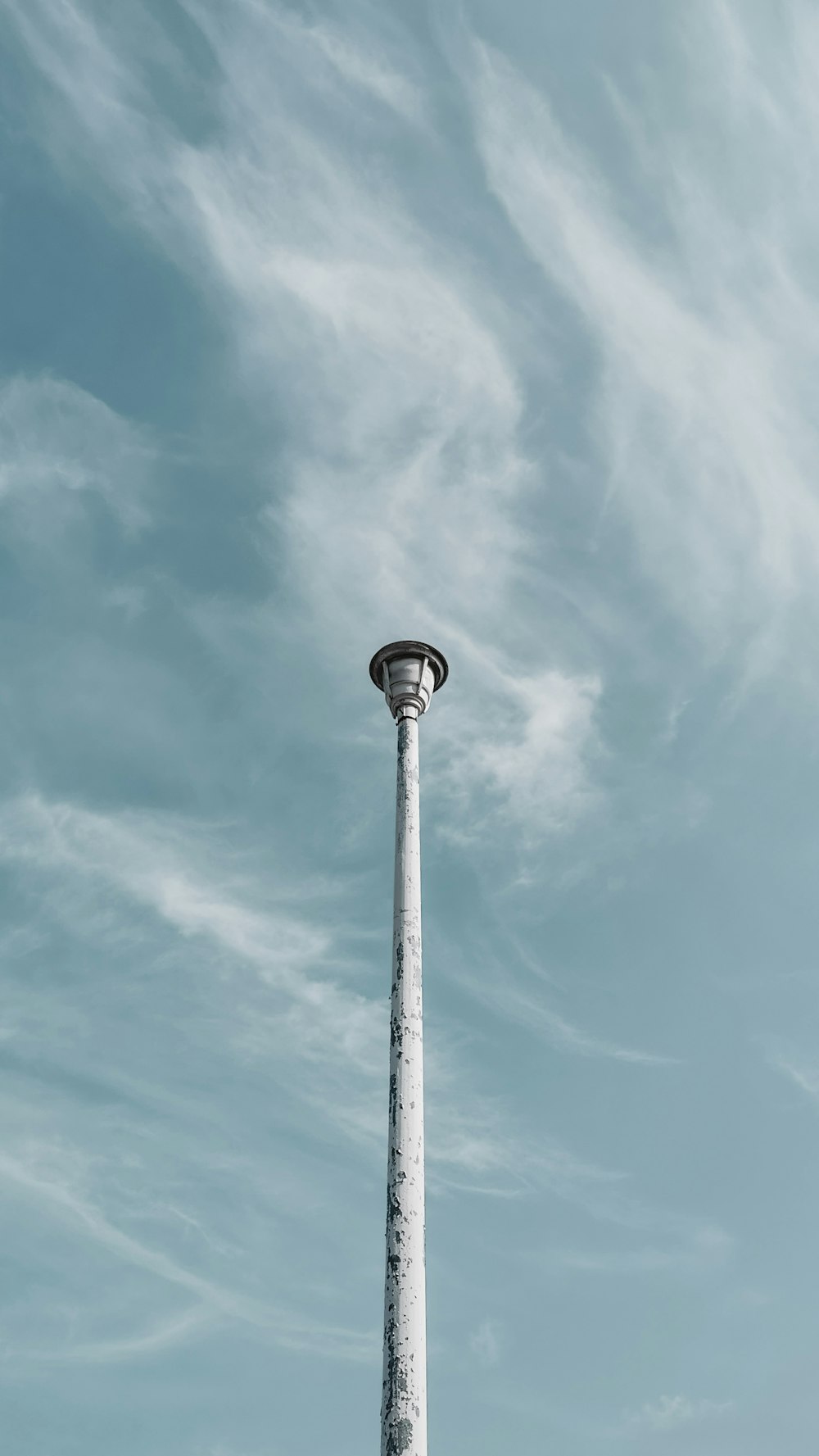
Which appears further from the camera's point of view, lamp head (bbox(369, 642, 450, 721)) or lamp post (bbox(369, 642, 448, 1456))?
lamp head (bbox(369, 642, 450, 721))

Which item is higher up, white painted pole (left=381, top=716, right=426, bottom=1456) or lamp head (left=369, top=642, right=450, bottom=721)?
lamp head (left=369, top=642, right=450, bottom=721)

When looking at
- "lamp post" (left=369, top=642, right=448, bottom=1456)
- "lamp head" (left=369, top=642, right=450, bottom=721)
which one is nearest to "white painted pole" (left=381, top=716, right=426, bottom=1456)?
"lamp post" (left=369, top=642, right=448, bottom=1456)

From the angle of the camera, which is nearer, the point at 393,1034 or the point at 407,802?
the point at 393,1034

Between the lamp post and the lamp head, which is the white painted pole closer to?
the lamp post

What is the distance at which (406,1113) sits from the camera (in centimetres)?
1432

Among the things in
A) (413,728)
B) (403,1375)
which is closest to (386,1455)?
(403,1375)

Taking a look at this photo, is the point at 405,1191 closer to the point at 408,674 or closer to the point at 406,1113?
the point at 406,1113

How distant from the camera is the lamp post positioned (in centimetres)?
1249

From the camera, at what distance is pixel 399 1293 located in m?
13.0

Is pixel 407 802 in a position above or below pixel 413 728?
below

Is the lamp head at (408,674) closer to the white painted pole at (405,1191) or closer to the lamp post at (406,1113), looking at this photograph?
the lamp post at (406,1113)

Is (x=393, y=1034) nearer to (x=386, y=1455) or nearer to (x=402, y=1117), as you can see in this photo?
(x=402, y=1117)

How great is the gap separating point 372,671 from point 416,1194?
8.82 metres

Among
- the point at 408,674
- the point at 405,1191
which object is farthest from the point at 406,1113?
the point at 408,674
